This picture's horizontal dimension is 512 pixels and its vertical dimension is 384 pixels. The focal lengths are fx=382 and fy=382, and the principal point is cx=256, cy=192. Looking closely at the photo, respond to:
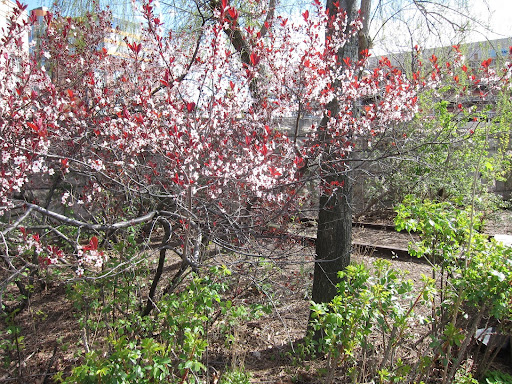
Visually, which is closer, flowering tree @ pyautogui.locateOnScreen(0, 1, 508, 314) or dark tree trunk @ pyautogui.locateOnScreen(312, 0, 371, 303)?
flowering tree @ pyautogui.locateOnScreen(0, 1, 508, 314)

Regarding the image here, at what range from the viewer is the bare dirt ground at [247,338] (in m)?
3.22

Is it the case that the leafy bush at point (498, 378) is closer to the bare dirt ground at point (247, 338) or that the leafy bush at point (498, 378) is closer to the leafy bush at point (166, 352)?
the bare dirt ground at point (247, 338)

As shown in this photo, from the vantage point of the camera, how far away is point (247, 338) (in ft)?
12.7

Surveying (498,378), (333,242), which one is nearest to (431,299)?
(498,378)

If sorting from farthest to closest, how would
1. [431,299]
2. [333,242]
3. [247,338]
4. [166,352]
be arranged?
[247,338], [333,242], [431,299], [166,352]

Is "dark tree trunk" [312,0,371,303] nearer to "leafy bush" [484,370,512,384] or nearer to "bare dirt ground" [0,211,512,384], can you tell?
"bare dirt ground" [0,211,512,384]

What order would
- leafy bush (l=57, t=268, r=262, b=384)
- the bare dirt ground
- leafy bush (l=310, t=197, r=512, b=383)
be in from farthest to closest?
the bare dirt ground → leafy bush (l=310, t=197, r=512, b=383) → leafy bush (l=57, t=268, r=262, b=384)

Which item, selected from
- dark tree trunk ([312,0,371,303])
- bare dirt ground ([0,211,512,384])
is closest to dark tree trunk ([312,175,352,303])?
dark tree trunk ([312,0,371,303])

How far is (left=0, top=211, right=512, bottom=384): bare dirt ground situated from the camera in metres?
3.22

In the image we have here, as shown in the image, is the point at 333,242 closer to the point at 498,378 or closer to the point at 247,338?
→ the point at 247,338

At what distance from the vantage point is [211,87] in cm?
304

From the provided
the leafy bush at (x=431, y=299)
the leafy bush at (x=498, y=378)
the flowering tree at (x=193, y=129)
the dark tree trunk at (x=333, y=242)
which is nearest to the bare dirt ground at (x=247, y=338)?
the dark tree trunk at (x=333, y=242)

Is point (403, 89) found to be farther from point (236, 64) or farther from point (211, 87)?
point (211, 87)

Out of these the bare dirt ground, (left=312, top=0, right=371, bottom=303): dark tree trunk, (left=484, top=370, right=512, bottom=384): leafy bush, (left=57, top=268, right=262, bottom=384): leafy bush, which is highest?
(left=312, top=0, right=371, bottom=303): dark tree trunk
